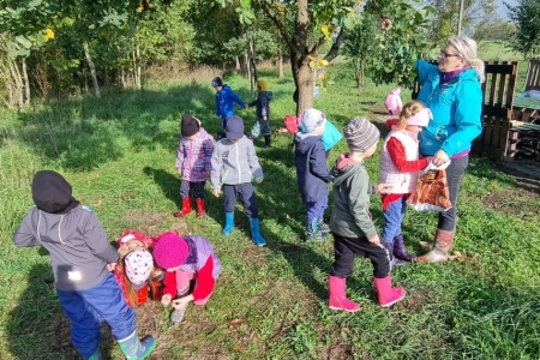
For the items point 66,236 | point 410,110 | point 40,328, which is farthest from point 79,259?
point 410,110

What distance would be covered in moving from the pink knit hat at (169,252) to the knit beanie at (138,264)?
0.07 metres

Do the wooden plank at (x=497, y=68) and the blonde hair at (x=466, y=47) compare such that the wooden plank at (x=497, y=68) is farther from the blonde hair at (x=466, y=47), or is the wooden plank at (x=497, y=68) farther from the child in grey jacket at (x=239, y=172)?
the child in grey jacket at (x=239, y=172)

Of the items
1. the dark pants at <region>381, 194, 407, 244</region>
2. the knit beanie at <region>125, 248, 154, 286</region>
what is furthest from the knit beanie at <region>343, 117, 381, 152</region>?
the knit beanie at <region>125, 248, 154, 286</region>

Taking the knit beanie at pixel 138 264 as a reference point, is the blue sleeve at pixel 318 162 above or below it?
above

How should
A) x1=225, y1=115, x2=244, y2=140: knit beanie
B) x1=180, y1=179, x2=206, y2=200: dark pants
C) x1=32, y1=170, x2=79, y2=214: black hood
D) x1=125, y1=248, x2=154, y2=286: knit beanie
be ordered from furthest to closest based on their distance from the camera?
1. x1=180, y1=179, x2=206, y2=200: dark pants
2. x1=225, y1=115, x2=244, y2=140: knit beanie
3. x1=125, y1=248, x2=154, y2=286: knit beanie
4. x1=32, y1=170, x2=79, y2=214: black hood

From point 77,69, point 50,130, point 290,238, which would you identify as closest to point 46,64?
point 77,69

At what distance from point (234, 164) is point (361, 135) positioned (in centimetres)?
183

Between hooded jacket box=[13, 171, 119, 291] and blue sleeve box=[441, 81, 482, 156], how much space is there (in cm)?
246

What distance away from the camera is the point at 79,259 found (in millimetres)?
2355

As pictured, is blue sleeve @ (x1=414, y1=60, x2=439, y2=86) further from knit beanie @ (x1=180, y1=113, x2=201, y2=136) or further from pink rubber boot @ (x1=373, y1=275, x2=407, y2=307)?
knit beanie @ (x1=180, y1=113, x2=201, y2=136)

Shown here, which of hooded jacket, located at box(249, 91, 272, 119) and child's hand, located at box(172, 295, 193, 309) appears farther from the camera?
hooded jacket, located at box(249, 91, 272, 119)

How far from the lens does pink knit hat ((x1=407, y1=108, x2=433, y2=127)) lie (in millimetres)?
2977

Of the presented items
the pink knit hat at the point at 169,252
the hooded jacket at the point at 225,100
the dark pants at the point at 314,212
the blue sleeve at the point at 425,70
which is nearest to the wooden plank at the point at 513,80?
the blue sleeve at the point at 425,70

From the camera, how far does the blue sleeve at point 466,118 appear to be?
287 centimetres
